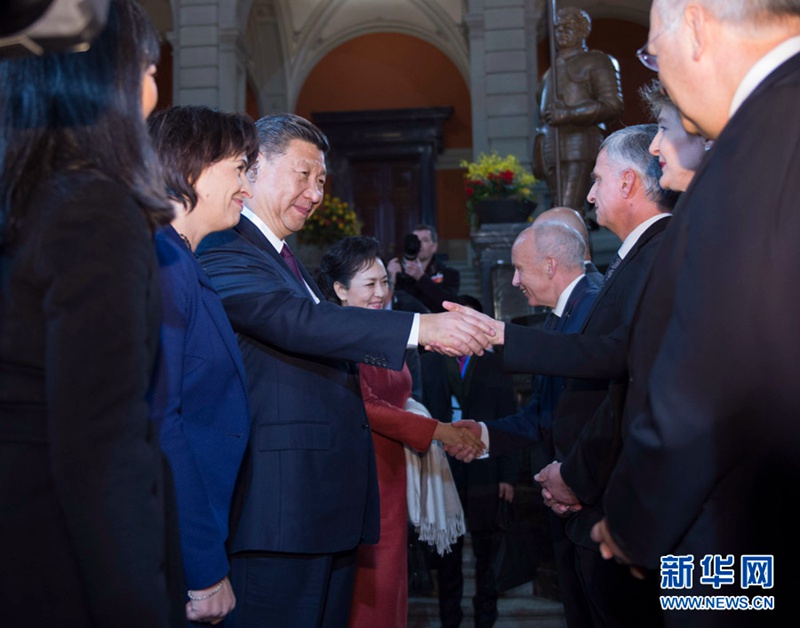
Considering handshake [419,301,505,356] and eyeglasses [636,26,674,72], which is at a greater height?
eyeglasses [636,26,674,72]

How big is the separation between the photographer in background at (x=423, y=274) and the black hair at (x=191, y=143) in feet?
11.4

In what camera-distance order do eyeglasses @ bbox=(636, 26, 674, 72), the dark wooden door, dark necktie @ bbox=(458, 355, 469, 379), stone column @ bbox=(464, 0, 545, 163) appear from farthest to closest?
the dark wooden door → stone column @ bbox=(464, 0, 545, 163) → dark necktie @ bbox=(458, 355, 469, 379) → eyeglasses @ bbox=(636, 26, 674, 72)

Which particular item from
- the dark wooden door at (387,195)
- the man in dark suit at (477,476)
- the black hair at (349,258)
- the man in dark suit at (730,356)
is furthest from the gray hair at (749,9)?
the dark wooden door at (387,195)

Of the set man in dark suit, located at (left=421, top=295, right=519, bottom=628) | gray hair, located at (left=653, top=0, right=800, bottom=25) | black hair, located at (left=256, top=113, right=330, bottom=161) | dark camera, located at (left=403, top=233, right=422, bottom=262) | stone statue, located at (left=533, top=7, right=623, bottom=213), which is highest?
stone statue, located at (left=533, top=7, right=623, bottom=213)

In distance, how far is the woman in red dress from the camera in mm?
2992

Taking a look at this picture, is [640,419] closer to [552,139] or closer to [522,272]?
[522,272]

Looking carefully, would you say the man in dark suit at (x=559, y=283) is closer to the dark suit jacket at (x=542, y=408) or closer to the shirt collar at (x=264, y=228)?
the dark suit jacket at (x=542, y=408)

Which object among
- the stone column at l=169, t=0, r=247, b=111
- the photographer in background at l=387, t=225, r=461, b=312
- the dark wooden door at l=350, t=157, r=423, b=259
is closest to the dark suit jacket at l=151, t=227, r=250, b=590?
the photographer in background at l=387, t=225, r=461, b=312

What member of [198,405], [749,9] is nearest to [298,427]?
[198,405]

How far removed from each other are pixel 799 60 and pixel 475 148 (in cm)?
1062

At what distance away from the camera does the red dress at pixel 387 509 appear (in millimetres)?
2979

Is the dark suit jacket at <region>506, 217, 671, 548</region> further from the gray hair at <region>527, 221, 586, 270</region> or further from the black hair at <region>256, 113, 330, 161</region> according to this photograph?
the black hair at <region>256, 113, 330, 161</region>

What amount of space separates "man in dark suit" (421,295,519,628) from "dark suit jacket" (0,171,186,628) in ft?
10.3

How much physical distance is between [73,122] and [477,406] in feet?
11.2
